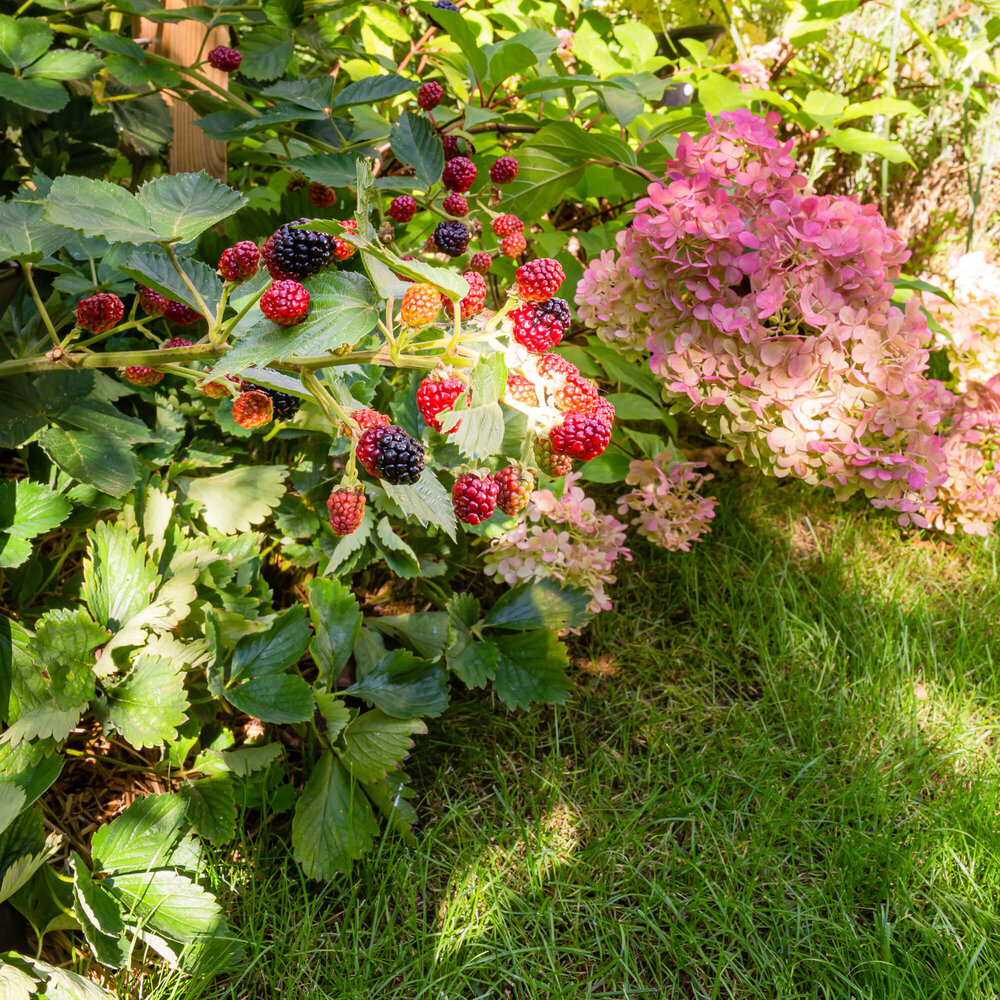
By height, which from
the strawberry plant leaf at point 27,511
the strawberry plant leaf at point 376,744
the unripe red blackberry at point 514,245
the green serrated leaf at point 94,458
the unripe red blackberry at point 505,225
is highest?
the unripe red blackberry at point 514,245

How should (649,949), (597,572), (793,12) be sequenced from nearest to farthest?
(649,949) < (597,572) < (793,12)

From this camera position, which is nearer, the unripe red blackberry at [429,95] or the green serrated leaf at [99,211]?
the green serrated leaf at [99,211]

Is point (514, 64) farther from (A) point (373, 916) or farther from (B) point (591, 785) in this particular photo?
(A) point (373, 916)

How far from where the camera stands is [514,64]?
1.37 meters

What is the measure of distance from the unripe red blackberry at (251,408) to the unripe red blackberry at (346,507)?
113 millimetres

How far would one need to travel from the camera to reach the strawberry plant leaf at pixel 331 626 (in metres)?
1.20

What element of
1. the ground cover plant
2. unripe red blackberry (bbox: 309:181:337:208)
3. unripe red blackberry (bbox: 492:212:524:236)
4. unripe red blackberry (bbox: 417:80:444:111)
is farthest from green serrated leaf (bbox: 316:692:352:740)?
unripe red blackberry (bbox: 417:80:444:111)

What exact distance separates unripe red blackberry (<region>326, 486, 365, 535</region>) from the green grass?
61 centimetres

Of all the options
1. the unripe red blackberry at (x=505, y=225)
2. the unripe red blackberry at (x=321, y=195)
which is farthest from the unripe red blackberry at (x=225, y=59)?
the unripe red blackberry at (x=505, y=225)

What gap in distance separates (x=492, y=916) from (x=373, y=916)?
172mm

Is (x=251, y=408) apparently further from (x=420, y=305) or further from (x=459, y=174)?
(x=459, y=174)

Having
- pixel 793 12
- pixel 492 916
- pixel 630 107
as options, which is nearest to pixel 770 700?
Result: pixel 492 916

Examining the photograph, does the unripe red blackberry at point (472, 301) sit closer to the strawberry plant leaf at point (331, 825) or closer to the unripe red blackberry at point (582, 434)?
the unripe red blackberry at point (582, 434)

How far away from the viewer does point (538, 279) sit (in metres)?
0.68
